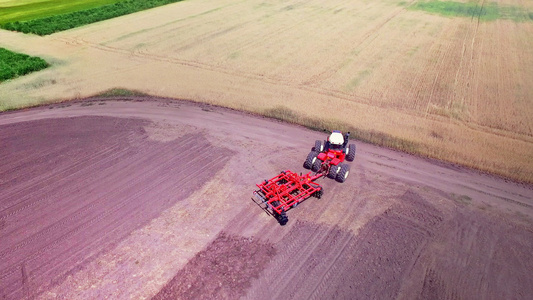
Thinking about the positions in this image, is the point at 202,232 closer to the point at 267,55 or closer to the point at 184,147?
the point at 184,147

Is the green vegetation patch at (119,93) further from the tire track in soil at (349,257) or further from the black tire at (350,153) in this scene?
the tire track in soil at (349,257)

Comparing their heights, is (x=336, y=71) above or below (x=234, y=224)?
above

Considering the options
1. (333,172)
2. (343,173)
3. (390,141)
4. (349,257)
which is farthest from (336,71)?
(349,257)

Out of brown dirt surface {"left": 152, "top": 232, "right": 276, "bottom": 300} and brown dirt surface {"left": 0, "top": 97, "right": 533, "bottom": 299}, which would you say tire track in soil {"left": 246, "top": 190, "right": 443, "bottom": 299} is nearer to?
brown dirt surface {"left": 0, "top": 97, "right": 533, "bottom": 299}

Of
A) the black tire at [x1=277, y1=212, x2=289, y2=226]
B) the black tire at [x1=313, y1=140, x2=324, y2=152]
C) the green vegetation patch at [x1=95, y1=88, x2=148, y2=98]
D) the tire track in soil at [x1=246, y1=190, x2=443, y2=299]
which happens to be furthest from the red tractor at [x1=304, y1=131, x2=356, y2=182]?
the green vegetation patch at [x1=95, y1=88, x2=148, y2=98]

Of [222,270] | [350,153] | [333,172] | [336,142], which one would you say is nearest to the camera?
[222,270]

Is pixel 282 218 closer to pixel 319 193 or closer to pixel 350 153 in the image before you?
pixel 319 193

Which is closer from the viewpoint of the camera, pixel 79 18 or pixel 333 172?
pixel 333 172
